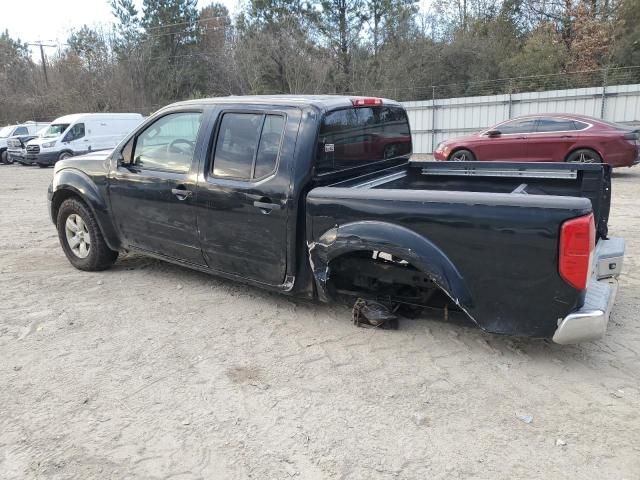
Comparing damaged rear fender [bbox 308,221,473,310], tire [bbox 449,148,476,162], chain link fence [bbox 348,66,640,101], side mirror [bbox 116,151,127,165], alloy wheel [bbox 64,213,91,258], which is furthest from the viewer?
chain link fence [bbox 348,66,640,101]

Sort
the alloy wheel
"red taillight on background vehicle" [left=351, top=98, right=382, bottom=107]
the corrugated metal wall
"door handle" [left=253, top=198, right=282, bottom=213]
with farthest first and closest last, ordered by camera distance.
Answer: the corrugated metal wall → the alloy wheel → "red taillight on background vehicle" [left=351, top=98, right=382, bottom=107] → "door handle" [left=253, top=198, right=282, bottom=213]

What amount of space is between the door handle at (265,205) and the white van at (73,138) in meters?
18.2

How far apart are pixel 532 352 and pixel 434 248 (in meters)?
1.05

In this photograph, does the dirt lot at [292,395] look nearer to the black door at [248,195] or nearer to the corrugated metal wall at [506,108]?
the black door at [248,195]

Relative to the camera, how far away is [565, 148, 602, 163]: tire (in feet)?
37.5

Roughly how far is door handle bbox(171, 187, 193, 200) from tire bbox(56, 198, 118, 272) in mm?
1346

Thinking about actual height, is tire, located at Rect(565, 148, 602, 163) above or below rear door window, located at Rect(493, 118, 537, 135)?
below

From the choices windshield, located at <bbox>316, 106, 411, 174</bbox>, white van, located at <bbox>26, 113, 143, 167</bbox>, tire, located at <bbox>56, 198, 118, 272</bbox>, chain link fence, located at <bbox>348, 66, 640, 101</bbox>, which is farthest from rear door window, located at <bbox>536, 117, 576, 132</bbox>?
white van, located at <bbox>26, 113, 143, 167</bbox>

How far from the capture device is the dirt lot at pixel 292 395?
2576 mm

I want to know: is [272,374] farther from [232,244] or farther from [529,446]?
[529,446]

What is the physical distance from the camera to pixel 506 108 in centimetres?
1888

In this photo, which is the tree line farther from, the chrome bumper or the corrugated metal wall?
the chrome bumper

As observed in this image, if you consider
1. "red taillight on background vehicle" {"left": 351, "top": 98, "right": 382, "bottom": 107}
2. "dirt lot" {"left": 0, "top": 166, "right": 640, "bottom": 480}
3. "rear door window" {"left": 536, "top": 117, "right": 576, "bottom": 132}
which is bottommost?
"dirt lot" {"left": 0, "top": 166, "right": 640, "bottom": 480}

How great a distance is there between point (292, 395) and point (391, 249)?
113cm
